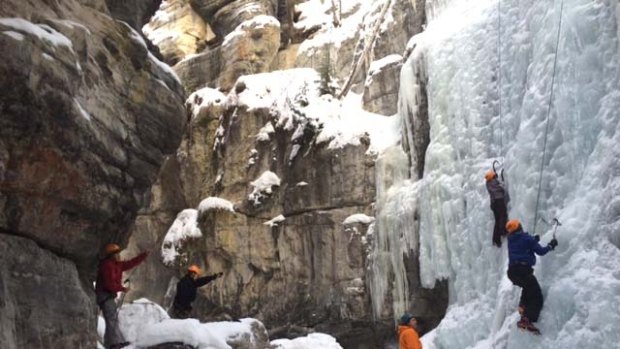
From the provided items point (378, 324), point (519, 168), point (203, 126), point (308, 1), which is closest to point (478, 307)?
point (519, 168)

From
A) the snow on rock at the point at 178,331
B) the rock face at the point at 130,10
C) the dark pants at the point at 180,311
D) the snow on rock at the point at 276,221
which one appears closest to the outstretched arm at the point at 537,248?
the snow on rock at the point at 178,331

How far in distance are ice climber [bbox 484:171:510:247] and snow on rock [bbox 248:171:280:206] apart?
7.23m

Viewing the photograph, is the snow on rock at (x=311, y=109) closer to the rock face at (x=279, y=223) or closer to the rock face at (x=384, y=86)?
the rock face at (x=279, y=223)

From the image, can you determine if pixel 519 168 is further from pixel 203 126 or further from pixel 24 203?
pixel 203 126

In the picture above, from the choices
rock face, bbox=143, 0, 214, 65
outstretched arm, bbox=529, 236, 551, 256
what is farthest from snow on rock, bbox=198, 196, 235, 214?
outstretched arm, bbox=529, 236, 551, 256

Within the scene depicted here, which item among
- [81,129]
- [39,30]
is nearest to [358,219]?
[81,129]

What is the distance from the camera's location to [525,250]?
760 cm

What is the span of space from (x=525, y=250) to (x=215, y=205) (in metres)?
10.4

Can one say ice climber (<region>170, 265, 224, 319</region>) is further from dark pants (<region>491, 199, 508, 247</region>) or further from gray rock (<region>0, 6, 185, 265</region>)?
dark pants (<region>491, 199, 508, 247</region>)

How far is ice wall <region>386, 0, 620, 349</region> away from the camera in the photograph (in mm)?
7559

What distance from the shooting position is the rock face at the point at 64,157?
6.53 meters

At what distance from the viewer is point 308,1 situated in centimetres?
2109

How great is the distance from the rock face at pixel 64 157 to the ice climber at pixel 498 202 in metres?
5.04

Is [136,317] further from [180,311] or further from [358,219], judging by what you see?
[358,219]
